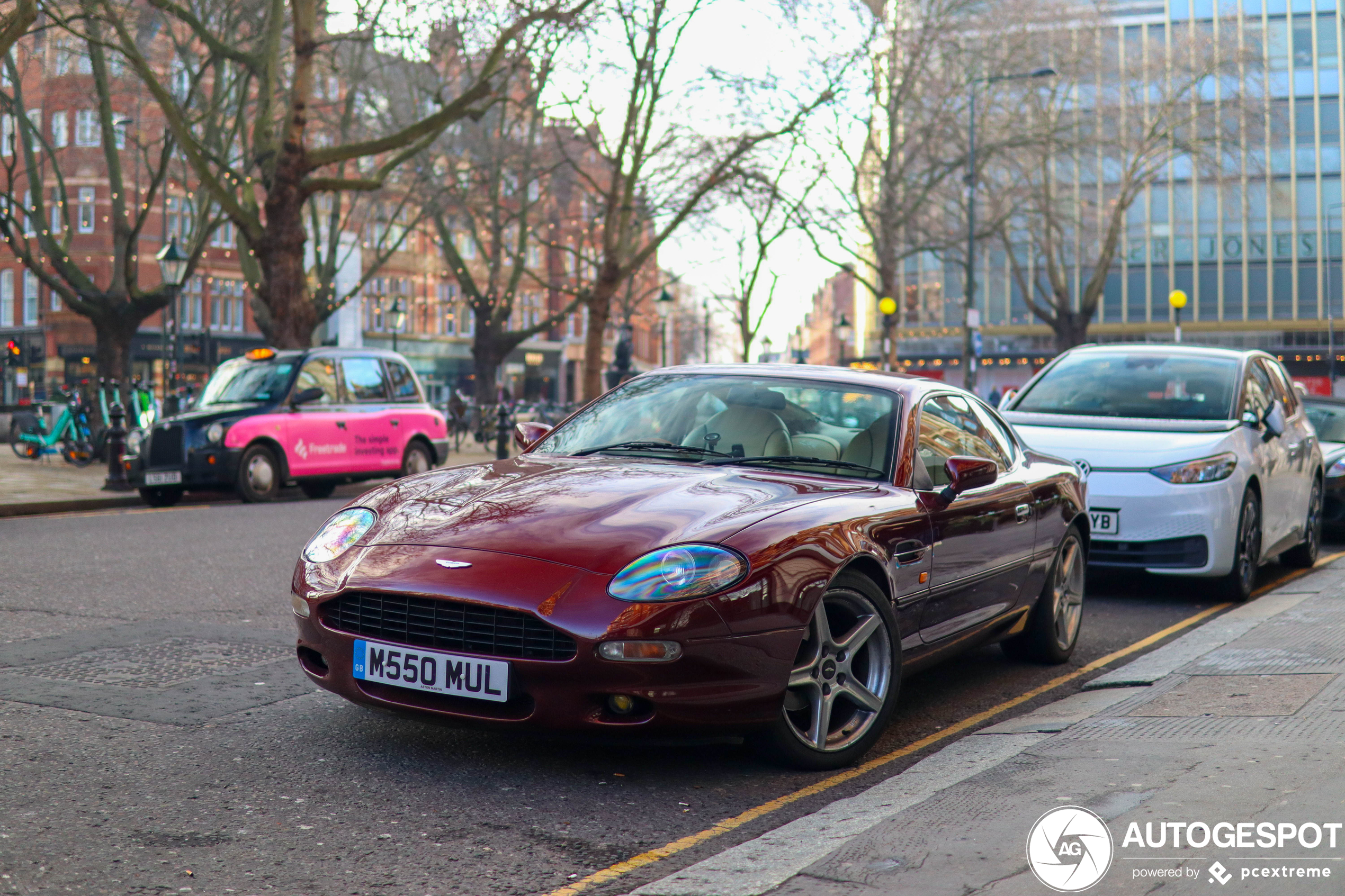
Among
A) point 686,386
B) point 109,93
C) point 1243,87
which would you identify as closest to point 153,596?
point 686,386

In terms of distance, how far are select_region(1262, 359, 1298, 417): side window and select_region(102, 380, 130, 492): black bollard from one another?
1241 cm

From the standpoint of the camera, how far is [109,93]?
25750 millimetres

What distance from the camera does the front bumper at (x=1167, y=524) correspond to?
317 inches

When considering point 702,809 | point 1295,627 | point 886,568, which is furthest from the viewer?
point 1295,627

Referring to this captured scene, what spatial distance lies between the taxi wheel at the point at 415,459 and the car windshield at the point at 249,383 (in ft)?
7.30

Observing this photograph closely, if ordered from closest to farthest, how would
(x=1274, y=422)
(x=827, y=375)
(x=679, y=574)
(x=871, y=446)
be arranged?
(x=679, y=574)
(x=871, y=446)
(x=827, y=375)
(x=1274, y=422)

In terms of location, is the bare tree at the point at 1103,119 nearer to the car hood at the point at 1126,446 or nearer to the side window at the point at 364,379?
the side window at the point at 364,379

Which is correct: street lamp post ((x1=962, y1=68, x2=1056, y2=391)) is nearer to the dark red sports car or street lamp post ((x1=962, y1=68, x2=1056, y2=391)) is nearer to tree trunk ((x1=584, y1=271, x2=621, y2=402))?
tree trunk ((x1=584, y1=271, x2=621, y2=402))

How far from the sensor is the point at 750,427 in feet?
17.1

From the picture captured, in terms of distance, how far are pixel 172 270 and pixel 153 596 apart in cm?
1768

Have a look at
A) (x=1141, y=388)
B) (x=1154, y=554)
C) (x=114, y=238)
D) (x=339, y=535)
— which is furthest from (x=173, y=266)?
(x=339, y=535)

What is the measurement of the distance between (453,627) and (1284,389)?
323 inches

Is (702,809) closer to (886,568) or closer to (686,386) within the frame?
(886,568)

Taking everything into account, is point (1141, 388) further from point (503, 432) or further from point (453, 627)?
point (503, 432)
